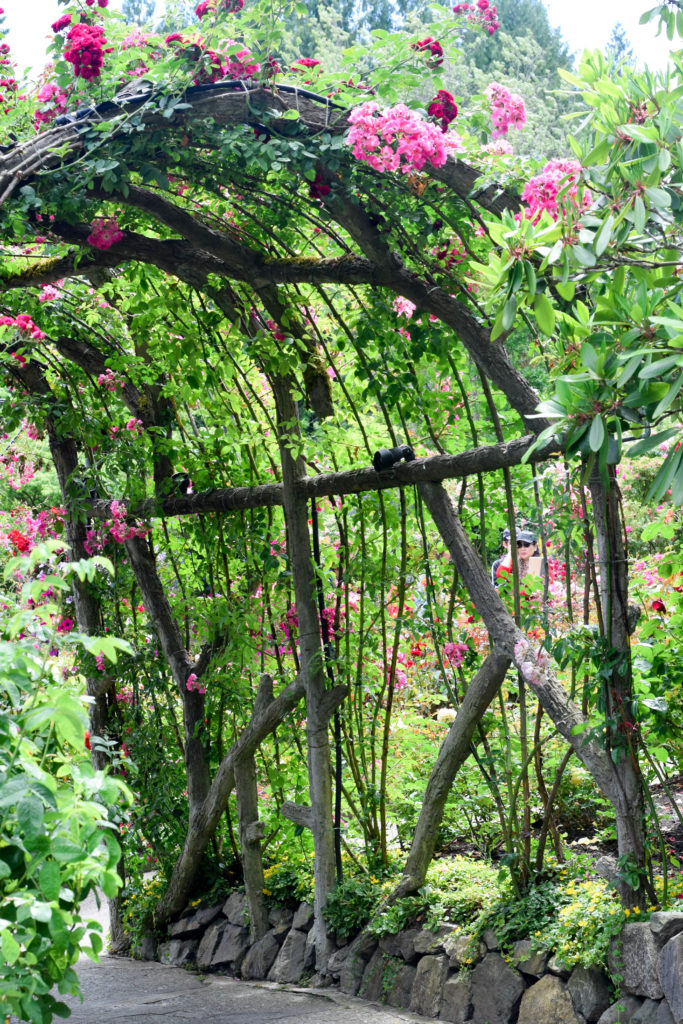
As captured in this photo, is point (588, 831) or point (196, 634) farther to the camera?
point (196, 634)

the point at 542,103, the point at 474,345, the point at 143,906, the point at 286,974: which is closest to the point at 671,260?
the point at 474,345

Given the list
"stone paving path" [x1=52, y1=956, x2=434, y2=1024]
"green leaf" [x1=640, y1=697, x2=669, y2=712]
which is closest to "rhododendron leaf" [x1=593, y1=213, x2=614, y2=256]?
"green leaf" [x1=640, y1=697, x2=669, y2=712]

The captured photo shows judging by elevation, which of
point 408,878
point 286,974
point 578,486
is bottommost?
point 286,974

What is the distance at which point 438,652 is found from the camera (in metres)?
3.42

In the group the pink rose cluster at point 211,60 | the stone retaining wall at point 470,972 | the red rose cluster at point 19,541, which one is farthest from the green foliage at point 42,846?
the red rose cluster at point 19,541

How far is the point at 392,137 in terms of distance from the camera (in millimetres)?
2607

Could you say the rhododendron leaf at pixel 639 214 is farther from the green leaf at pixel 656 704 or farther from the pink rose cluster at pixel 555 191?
the green leaf at pixel 656 704

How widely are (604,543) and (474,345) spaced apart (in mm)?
762

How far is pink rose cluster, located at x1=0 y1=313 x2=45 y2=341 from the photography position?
4293 millimetres

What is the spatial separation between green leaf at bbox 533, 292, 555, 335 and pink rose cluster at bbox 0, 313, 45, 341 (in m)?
3.28

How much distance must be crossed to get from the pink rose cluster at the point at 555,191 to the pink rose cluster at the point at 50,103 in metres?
1.73

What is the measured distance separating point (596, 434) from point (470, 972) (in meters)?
2.11

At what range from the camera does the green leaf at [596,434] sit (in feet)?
4.84

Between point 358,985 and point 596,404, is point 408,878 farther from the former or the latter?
point 596,404
